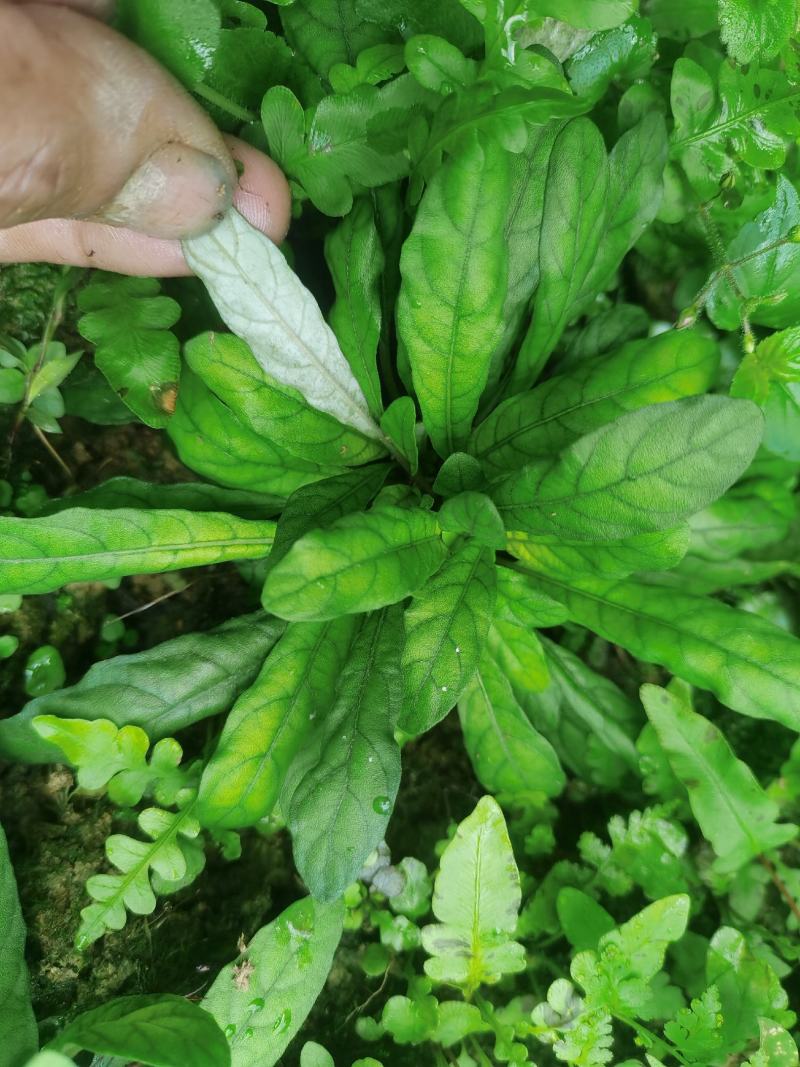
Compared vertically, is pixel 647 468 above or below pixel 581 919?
above

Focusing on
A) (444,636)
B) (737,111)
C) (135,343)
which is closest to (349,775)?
(444,636)

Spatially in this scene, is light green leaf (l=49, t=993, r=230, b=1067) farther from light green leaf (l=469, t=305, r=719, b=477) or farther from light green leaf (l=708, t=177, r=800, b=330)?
light green leaf (l=708, t=177, r=800, b=330)

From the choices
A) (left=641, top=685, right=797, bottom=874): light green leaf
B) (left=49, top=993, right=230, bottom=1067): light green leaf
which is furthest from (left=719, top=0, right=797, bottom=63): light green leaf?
(left=49, top=993, right=230, bottom=1067): light green leaf

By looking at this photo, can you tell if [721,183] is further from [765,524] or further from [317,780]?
[317,780]

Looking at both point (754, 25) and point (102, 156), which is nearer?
point (102, 156)

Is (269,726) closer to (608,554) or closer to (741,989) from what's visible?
(608,554)
